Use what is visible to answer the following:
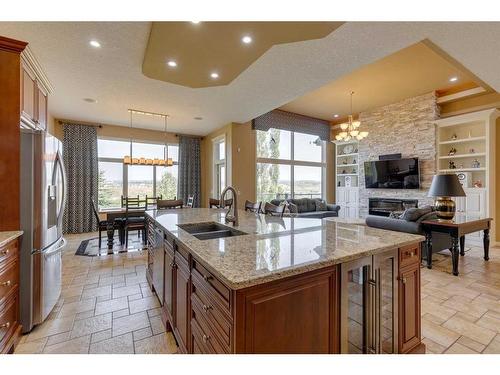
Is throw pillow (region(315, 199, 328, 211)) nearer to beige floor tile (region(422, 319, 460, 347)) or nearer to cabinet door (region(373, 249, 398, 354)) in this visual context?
beige floor tile (region(422, 319, 460, 347))

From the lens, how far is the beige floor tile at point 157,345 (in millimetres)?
1818

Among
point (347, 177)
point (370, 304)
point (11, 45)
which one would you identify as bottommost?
point (370, 304)

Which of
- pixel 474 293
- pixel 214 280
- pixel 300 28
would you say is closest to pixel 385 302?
pixel 214 280

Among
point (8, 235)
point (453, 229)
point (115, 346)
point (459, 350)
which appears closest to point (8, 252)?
point (8, 235)

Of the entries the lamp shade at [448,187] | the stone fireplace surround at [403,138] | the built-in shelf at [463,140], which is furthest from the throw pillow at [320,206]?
the lamp shade at [448,187]

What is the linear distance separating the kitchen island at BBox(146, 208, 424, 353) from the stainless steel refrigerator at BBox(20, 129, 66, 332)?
120 centimetres

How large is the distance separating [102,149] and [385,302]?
7599mm

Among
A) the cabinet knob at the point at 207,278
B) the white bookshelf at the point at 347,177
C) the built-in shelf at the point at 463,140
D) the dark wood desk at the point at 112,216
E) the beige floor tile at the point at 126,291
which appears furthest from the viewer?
the white bookshelf at the point at 347,177

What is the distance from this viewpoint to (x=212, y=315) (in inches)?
45.8

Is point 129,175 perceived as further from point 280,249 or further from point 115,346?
point 280,249

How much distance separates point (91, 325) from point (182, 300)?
3.98 feet

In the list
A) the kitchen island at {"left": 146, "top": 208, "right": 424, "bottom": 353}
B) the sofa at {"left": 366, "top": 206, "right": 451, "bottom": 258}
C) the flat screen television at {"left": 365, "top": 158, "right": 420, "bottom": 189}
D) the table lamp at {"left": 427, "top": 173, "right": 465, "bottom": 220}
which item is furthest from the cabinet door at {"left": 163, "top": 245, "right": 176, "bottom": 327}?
the flat screen television at {"left": 365, "top": 158, "right": 420, "bottom": 189}

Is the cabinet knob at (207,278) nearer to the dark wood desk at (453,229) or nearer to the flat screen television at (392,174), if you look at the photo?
the dark wood desk at (453,229)

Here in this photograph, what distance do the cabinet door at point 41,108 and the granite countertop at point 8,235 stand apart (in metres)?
1.50
